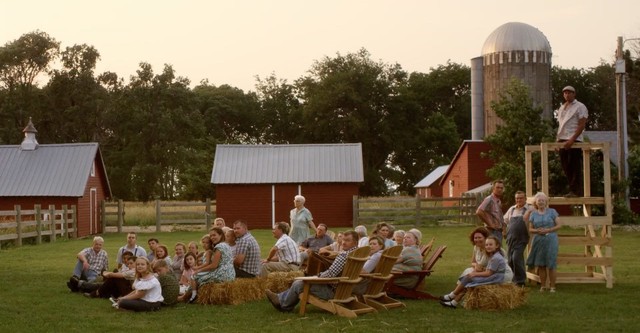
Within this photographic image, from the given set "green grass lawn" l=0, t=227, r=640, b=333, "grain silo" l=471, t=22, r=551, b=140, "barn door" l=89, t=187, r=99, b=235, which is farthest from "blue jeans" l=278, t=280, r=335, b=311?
"grain silo" l=471, t=22, r=551, b=140

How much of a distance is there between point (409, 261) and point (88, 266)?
219 inches

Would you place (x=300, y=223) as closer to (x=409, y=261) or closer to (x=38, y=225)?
(x=409, y=261)

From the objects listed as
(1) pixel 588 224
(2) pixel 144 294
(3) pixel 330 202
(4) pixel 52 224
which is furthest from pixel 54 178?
(1) pixel 588 224

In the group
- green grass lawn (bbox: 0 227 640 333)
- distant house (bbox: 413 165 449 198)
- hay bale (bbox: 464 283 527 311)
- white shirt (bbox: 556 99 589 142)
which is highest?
white shirt (bbox: 556 99 589 142)

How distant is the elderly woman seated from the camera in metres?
13.3

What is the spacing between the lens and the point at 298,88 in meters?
77.8

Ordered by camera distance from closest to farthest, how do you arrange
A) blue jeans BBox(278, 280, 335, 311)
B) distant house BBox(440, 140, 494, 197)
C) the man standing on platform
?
blue jeans BBox(278, 280, 335, 311) < the man standing on platform < distant house BBox(440, 140, 494, 197)

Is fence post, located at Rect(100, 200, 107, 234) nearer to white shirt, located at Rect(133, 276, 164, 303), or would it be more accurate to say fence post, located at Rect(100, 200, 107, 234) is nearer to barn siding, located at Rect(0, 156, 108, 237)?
barn siding, located at Rect(0, 156, 108, 237)

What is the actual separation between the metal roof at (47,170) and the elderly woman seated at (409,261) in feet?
78.1

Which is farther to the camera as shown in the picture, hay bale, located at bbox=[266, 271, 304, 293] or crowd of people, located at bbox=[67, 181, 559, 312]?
hay bale, located at bbox=[266, 271, 304, 293]

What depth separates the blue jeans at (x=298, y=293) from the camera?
11734 millimetres

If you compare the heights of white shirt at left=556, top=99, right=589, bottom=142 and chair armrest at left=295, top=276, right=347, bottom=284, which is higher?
white shirt at left=556, top=99, right=589, bottom=142

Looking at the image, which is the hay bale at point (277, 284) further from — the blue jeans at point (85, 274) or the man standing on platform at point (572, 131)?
the man standing on platform at point (572, 131)

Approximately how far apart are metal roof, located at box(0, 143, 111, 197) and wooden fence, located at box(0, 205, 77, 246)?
76.1 inches
